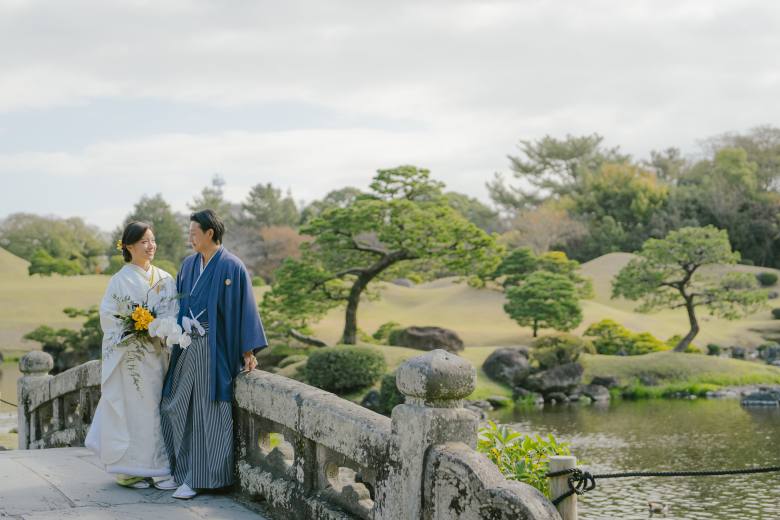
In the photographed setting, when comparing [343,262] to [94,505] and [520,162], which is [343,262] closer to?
[94,505]

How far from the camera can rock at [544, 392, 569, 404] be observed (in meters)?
20.3

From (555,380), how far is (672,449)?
21.2 feet

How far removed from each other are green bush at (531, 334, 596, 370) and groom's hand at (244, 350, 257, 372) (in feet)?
54.9

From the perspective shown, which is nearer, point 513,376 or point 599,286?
point 513,376

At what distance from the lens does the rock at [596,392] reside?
20.5 m

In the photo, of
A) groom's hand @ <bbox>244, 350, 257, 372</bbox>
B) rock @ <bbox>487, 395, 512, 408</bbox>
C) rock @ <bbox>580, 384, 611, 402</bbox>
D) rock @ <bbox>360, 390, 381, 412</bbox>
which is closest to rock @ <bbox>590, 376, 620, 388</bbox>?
rock @ <bbox>580, 384, 611, 402</bbox>

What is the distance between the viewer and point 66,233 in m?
46.9

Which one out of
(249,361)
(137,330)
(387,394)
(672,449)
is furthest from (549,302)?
(137,330)

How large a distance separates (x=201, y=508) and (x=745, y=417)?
49.6ft

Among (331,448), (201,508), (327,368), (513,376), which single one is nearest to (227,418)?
(201,508)

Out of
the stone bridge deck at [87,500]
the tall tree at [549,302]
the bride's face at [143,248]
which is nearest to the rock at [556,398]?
the tall tree at [549,302]

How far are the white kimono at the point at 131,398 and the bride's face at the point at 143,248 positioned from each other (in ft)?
0.34

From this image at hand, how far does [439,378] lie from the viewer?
3.46m

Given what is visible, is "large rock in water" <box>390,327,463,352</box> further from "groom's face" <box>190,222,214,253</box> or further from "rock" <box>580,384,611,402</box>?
"groom's face" <box>190,222,214,253</box>
